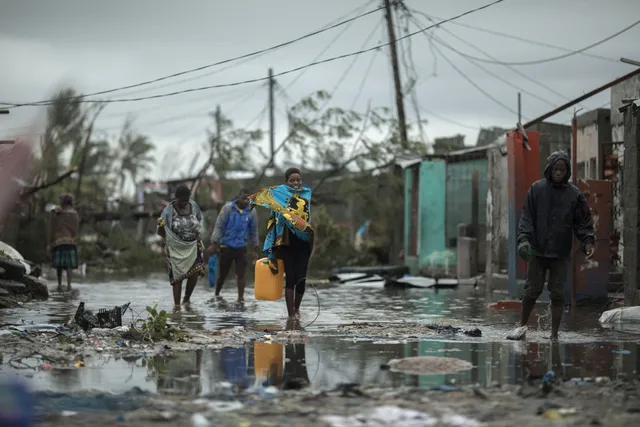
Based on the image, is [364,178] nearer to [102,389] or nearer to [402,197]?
[402,197]

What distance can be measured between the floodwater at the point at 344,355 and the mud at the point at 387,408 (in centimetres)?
41

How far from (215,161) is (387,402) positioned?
27663 millimetres

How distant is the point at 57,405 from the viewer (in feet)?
20.6

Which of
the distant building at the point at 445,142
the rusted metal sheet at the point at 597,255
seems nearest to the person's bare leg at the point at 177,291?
Answer: the rusted metal sheet at the point at 597,255

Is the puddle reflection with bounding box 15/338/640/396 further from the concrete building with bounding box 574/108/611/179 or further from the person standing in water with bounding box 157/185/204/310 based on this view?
the concrete building with bounding box 574/108/611/179

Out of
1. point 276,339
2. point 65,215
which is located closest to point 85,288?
point 65,215

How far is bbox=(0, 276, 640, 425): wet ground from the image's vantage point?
723 cm

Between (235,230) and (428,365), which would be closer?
(428,365)

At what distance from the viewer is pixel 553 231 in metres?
10.1

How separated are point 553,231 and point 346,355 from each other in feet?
8.81

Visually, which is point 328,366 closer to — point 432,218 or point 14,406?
point 14,406

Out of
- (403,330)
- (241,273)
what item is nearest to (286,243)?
(403,330)

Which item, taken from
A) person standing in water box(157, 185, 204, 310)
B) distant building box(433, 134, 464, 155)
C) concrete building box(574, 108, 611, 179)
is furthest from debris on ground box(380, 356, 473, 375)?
distant building box(433, 134, 464, 155)

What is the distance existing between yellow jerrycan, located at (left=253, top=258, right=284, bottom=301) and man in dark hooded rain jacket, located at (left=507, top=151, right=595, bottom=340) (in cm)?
355
